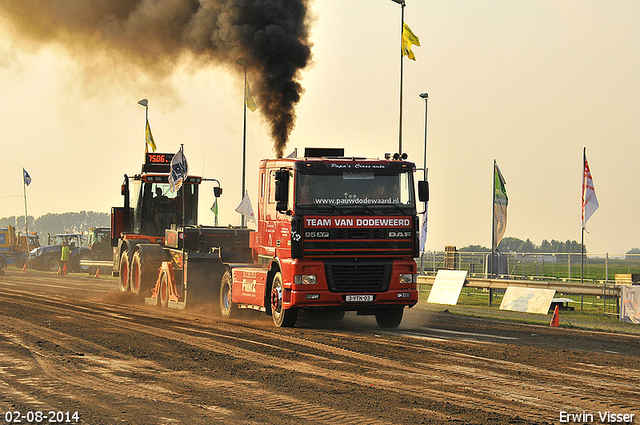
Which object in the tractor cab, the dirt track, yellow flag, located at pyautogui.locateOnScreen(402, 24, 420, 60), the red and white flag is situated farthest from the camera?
yellow flag, located at pyautogui.locateOnScreen(402, 24, 420, 60)

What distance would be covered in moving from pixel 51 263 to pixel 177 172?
30177 mm

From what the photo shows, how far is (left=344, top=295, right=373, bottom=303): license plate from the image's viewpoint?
1389 centimetres

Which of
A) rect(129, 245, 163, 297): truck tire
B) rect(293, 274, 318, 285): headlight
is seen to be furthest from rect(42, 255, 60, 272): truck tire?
rect(293, 274, 318, 285): headlight

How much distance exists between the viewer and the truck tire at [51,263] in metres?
48.9

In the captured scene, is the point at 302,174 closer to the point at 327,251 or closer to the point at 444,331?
the point at 327,251

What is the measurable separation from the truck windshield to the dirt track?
2370 mm

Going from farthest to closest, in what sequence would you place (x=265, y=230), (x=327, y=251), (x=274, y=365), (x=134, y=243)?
(x=134, y=243) → (x=265, y=230) → (x=327, y=251) → (x=274, y=365)

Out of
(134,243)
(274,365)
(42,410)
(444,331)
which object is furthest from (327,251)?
(134,243)

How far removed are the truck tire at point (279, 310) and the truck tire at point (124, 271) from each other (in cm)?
865

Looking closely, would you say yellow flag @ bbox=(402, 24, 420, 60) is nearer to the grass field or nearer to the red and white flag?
the red and white flag

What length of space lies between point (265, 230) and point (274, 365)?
224 inches

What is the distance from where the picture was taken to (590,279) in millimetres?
30125

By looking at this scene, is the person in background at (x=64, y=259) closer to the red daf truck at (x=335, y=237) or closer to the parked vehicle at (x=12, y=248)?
the parked vehicle at (x=12, y=248)

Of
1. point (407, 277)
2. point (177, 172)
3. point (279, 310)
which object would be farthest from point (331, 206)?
point (177, 172)
